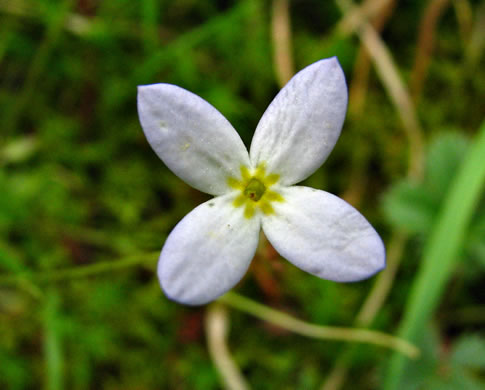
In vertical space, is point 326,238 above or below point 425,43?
below

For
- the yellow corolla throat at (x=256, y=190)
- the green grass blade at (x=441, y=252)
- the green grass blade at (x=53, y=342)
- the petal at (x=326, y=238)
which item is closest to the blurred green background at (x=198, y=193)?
the green grass blade at (x=53, y=342)

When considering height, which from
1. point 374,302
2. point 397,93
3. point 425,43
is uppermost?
point 425,43

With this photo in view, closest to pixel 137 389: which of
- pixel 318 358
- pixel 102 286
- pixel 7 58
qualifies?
pixel 102 286

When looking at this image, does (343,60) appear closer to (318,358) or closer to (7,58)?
(318,358)

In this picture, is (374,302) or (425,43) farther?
(425,43)

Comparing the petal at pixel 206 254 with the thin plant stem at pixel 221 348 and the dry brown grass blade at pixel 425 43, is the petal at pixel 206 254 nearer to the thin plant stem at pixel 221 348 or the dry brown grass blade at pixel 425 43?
the thin plant stem at pixel 221 348

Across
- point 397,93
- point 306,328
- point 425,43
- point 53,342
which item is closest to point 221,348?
point 306,328

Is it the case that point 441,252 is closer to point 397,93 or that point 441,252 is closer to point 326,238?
point 326,238
